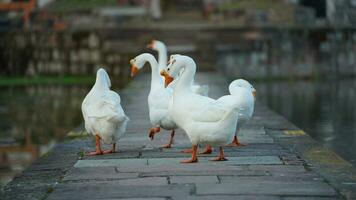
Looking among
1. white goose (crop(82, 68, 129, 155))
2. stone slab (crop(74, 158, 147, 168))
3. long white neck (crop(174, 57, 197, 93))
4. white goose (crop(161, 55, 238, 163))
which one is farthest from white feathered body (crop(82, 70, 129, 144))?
long white neck (crop(174, 57, 197, 93))

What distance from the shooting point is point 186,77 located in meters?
9.80

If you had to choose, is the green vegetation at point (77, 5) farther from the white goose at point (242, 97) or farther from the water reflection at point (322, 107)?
the white goose at point (242, 97)

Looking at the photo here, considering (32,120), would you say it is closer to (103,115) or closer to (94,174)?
(103,115)

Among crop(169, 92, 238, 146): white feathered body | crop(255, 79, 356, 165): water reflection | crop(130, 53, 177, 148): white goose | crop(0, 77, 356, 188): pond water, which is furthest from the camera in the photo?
crop(255, 79, 356, 165): water reflection

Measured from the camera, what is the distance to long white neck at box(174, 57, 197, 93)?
9750 millimetres

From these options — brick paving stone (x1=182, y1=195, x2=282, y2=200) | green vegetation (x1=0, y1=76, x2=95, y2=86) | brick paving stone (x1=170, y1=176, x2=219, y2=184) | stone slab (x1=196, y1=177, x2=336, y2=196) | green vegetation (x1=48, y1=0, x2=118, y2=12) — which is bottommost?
green vegetation (x1=0, y1=76, x2=95, y2=86)

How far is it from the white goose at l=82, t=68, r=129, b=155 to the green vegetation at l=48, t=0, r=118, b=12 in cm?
2388

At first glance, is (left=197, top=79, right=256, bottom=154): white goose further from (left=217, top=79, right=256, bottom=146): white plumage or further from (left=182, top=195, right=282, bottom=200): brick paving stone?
(left=182, top=195, right=282, bottom=200): brick paving stone

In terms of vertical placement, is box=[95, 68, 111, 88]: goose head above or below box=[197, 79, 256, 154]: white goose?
above

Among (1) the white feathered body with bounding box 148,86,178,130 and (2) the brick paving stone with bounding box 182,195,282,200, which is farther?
(1) the white feathered body with bounding box 148,86,178,130

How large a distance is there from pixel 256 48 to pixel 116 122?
20.3m

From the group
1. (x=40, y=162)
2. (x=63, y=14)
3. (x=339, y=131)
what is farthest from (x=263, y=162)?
(x=63, y=14)

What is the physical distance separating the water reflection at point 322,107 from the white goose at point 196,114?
2411 mm

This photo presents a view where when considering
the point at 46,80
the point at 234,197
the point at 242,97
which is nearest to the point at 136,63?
the point at 242,97
